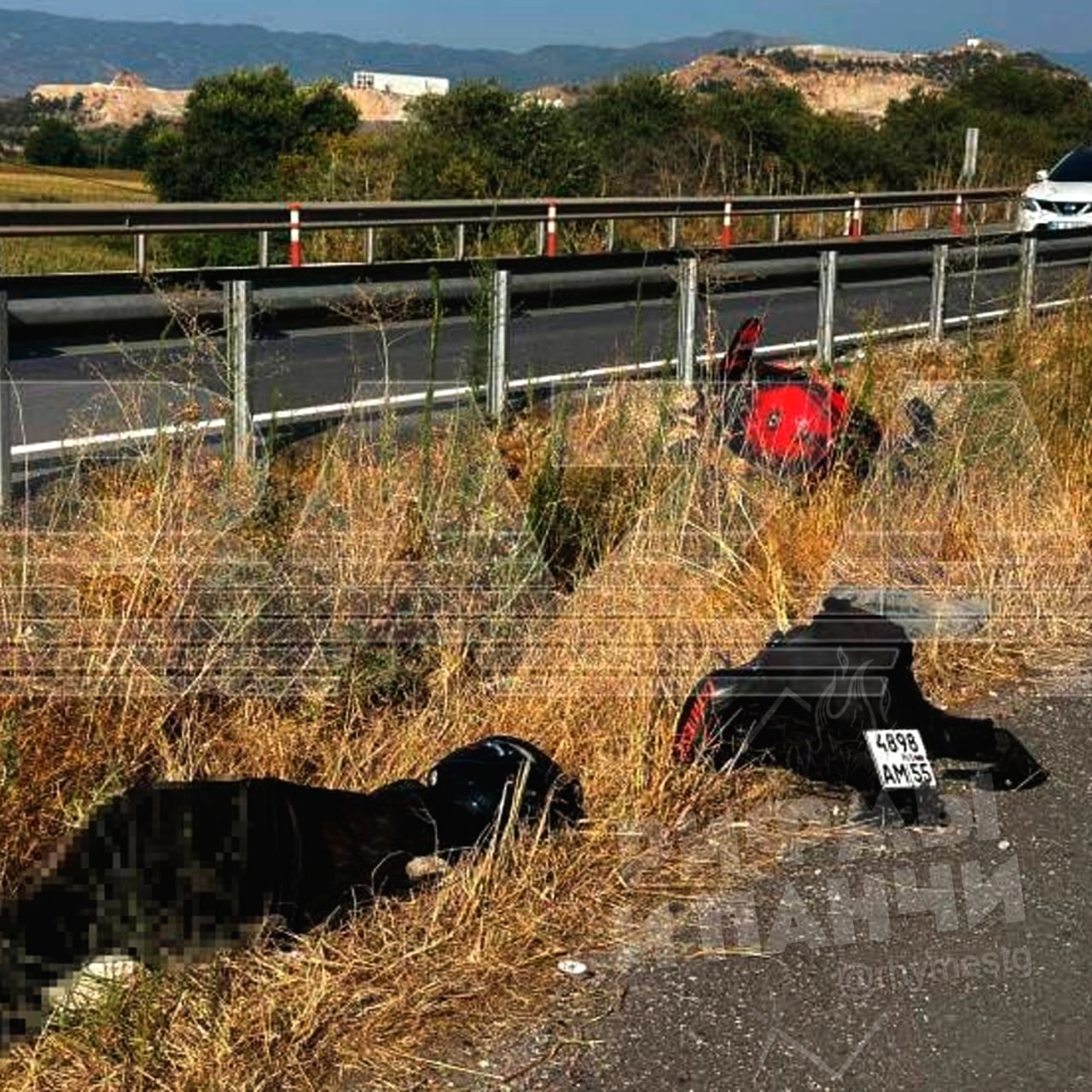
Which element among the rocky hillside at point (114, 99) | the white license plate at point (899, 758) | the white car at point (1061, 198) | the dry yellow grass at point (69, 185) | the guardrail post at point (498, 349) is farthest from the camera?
the rocky hillside at point (114, 99)

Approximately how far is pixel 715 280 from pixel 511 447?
2.09 meters

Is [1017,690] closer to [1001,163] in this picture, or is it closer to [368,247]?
[368,247]

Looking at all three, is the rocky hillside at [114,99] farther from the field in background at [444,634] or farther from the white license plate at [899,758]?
the white license plate at [899,758]

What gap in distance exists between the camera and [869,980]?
12.9 ft

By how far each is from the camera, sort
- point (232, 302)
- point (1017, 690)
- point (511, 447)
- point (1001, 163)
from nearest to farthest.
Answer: point (1017, 690), point (232, 302), point (511, 447), point (1001, 163)

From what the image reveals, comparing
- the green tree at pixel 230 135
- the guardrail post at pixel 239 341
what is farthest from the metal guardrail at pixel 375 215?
the green tree at pixel 230 135

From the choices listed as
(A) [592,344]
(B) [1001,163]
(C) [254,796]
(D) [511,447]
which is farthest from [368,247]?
(B) [1001,163]

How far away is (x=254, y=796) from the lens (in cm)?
379

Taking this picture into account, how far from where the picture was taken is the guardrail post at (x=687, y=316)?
9.03m

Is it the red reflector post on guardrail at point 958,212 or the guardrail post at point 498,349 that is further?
the red reflector post on guardrail at point 958,212

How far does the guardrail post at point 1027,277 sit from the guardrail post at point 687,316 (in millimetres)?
2345

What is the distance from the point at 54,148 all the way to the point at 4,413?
72266 millimetres

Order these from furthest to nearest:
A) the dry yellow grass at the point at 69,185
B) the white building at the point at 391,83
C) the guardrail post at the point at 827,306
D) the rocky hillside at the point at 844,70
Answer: the rocky hillside at the point at 844,70 < the white building at the point at 391,83 < the dry yellow grass at the point at 69,185 < the guardrail post at the point at 827,306

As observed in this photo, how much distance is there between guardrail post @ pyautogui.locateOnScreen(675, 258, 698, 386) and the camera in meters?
9.03
